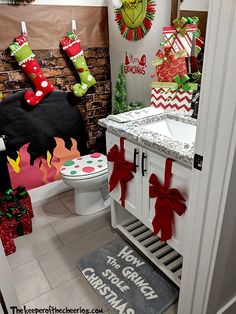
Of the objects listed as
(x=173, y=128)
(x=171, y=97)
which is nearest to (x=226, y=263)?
(x=173, y=128)

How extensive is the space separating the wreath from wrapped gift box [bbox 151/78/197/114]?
0.49 meters

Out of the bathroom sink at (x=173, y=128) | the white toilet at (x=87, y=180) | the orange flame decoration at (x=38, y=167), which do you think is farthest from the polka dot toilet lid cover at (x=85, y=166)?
the bathroom sink at (x=173, y=128)

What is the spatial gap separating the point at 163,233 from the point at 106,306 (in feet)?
1.83

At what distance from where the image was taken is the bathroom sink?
159cm

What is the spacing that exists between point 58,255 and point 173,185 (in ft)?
3.54

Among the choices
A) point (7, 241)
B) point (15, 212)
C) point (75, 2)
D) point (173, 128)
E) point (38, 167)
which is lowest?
point (7, 241)

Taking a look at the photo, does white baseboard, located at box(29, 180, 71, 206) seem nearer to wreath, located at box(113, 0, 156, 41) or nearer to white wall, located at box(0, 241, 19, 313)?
white wall, located at box(0, 241, 19, 313)

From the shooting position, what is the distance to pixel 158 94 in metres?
1.85

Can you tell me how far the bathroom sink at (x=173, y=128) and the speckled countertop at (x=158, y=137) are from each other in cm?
2

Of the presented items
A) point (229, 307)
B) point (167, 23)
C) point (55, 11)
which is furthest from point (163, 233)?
point (55, 11)

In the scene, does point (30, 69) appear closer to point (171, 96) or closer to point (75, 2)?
point (75, 2)

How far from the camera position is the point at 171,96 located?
1776mm

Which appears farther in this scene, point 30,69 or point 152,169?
point 30,69

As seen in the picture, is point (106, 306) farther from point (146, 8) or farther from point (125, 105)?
point (146, 8)
